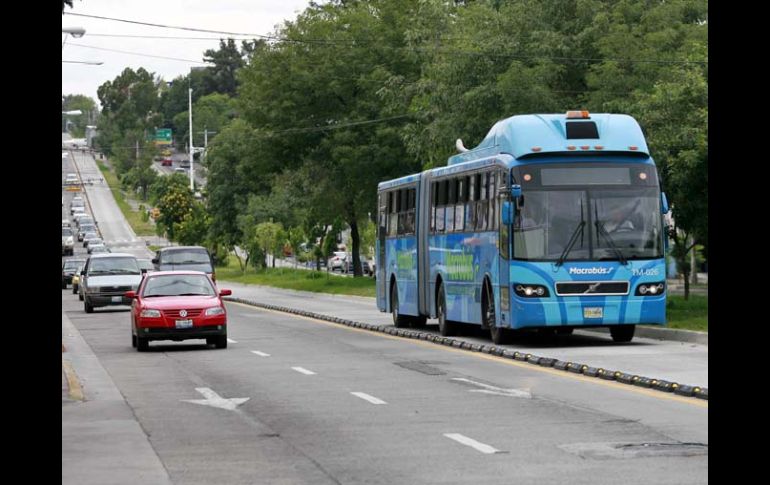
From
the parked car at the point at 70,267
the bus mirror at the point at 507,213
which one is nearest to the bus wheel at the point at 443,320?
the bus mirror at the point at 507,213

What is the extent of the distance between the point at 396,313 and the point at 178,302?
8.18 m

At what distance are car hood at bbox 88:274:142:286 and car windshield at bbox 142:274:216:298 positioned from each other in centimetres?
1791

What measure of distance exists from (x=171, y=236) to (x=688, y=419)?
123252mm

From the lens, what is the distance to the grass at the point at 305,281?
63.0m

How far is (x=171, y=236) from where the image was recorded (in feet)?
450

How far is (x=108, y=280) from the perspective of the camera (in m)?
48.6

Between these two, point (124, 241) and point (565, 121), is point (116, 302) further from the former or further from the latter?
point (124, 241)

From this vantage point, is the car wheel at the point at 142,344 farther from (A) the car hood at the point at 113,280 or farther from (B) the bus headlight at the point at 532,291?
(A) the car hood at the point at 113,280

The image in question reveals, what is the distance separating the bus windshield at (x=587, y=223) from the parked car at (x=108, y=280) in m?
22.5

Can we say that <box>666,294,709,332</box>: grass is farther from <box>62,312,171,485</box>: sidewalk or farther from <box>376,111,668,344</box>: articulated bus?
<box>62,312,171,485</box>: sidewalk

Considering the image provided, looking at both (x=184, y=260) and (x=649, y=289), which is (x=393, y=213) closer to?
(x=649, y=289)

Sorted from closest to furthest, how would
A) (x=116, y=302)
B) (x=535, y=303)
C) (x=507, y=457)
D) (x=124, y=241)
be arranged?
1. (x=507, y=457)
2. (x=535, y=303)
3. (x=116, y=302)
4. (x=124, y=241)

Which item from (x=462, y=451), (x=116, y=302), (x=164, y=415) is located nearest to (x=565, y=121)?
(x=164, y=415)

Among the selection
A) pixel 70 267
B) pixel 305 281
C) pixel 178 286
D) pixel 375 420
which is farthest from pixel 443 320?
pixel 70 267
